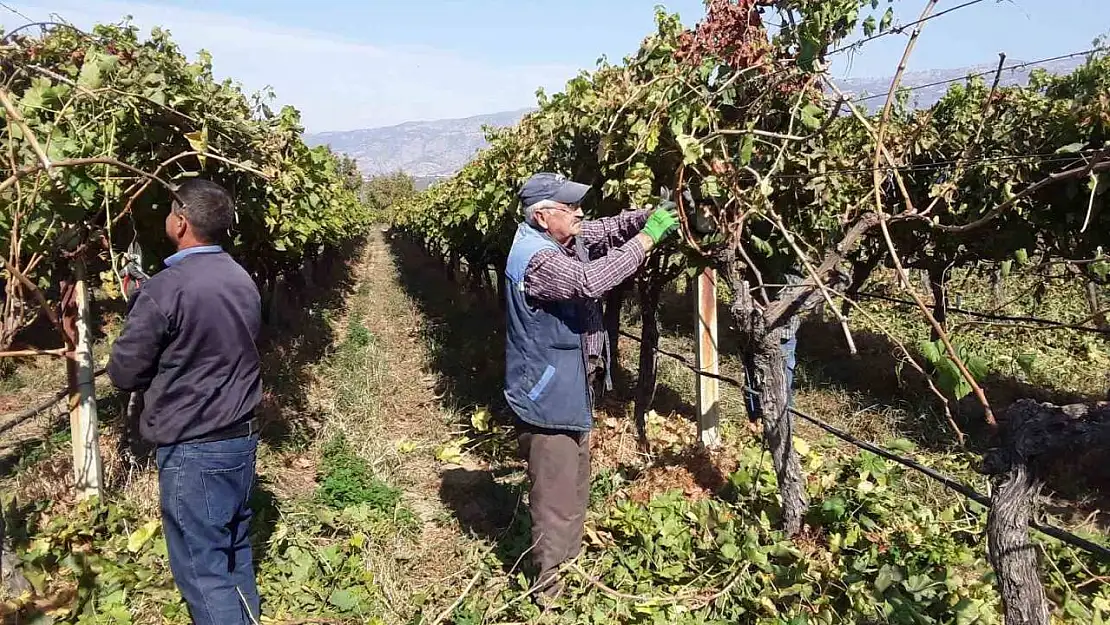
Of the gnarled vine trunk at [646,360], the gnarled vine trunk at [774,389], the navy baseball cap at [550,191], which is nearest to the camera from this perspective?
the navy baseball cap at [550,191]

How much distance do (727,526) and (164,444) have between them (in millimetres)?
2505

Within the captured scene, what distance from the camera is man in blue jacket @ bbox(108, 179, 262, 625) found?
246cm

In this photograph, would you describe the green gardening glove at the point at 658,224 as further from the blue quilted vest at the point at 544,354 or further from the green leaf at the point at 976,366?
the green leaf at the point at 976,366

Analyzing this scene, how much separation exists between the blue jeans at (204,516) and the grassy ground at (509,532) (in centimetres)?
51

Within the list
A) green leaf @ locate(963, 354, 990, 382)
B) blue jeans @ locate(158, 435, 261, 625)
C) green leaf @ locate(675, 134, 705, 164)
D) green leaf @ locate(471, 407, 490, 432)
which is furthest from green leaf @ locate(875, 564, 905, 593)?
green leaf @ locate(471, 407, 490, 432)

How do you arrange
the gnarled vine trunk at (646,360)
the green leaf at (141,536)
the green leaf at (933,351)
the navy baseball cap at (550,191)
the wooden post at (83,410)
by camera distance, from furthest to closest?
the gnarled vine trunk at (646,360), the wooden post at (83,410), the green leaf at (141,536), the navy baseball cap at (550,191), the green leaf at (933,351)

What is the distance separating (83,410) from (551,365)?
8.90 ft

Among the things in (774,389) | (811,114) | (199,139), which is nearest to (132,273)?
(199,139)

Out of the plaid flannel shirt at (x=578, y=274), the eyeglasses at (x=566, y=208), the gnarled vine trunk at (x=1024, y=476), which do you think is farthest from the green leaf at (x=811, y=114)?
the gnarled vine trunk at (x=1024, y=476)

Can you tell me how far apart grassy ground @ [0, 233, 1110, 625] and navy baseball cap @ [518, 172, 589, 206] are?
1.66m

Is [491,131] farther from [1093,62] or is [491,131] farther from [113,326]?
[113,326]

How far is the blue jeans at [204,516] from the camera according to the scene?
2.55m

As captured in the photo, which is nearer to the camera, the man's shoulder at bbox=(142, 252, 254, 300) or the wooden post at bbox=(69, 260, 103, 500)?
the man's shoulder at bbox=(142, 252, 254, 300)

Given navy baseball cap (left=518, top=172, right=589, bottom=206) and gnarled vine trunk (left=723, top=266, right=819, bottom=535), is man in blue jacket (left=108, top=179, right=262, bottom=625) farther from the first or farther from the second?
gnarled vine trunk (left=723, top=266, right=819, bottom=535)
